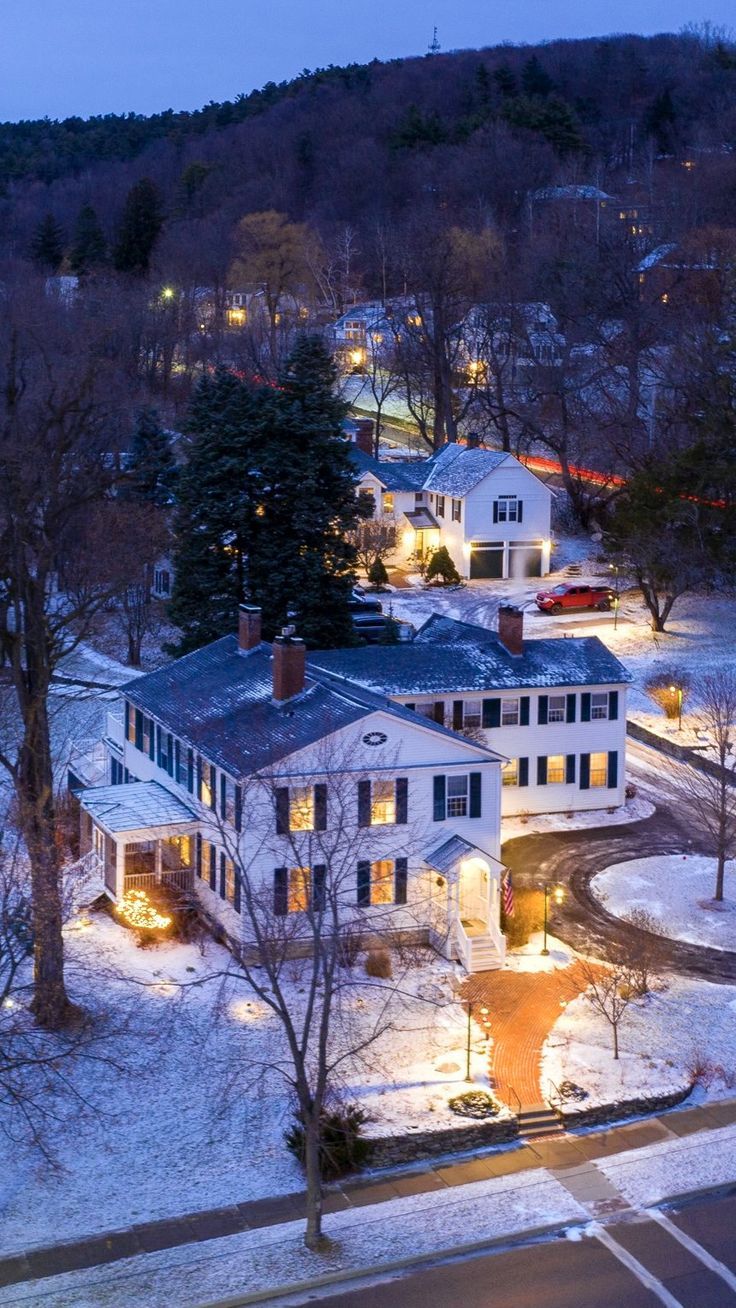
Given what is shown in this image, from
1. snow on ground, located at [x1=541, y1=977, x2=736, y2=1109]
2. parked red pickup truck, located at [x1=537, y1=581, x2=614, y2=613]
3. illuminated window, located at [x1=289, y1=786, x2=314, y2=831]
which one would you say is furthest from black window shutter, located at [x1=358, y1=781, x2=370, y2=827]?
parked red pickup truck, located at [x1=537, y1=581, x2=614, y2=613]

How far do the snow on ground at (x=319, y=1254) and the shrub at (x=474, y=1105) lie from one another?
168cm

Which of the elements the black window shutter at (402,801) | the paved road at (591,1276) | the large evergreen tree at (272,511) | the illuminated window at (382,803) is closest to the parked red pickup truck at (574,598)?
the large evergreen tree at (272,511)

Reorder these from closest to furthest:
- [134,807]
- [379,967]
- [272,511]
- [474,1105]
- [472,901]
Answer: [474,1105], [379,967], [472,901], [134,807], [272,511]

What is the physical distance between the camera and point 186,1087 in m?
28.3

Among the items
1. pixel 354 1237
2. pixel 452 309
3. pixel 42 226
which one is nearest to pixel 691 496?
pixel 452 309

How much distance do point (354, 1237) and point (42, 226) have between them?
105m

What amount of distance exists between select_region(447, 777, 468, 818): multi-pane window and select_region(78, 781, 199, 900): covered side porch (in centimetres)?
562

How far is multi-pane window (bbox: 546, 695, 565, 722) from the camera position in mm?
41406

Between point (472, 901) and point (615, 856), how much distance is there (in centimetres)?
554

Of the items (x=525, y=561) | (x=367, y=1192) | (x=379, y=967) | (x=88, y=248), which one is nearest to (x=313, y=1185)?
(x=367, y=1192)

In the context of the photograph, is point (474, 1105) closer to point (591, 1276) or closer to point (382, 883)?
point (591, 1276)

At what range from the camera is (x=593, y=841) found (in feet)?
132

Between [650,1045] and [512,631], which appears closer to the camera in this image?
[650,1045]

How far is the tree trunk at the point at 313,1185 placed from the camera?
75.1 feet
